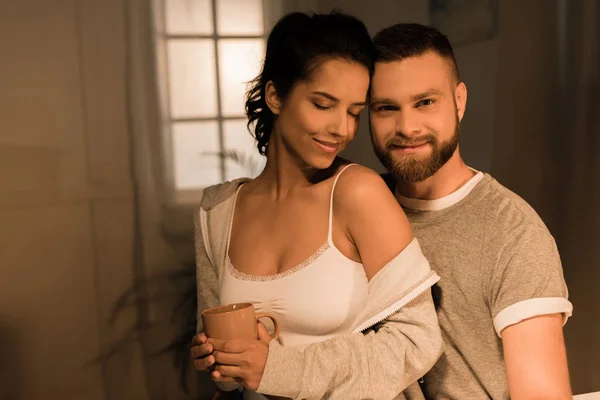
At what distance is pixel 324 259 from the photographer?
1.13m

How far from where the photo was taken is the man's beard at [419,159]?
1238mm

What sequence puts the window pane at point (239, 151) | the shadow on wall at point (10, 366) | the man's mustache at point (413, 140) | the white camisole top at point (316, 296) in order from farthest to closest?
the window pane at point (239, 151) → the shadow on wall at point (10, 366) → the man's mustache at point (413, 140) → the white camisole top at point (316, 296)

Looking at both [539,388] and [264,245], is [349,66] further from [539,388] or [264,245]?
[539,388]

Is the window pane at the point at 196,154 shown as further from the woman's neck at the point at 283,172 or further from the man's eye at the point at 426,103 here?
the man's eye at the point at 426,103

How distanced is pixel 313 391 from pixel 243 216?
457 millimetres

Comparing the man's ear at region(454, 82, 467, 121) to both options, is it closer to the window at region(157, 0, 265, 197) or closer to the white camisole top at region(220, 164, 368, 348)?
the white camisole top at region(220, 164, 368, 348)

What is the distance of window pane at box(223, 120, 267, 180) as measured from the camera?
1.63 m

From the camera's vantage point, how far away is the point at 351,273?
112 centimetres

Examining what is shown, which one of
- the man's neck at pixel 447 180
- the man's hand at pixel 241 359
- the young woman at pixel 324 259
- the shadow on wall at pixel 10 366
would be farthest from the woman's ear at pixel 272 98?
the shadow on wall at pixel 10 366

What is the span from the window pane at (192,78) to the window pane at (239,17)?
0.20ft

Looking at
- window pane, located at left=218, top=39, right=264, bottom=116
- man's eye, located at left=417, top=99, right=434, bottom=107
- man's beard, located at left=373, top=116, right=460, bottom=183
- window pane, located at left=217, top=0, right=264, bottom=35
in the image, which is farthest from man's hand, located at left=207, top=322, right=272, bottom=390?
window pane, located at left=217, top=0, right=264, bottom=35

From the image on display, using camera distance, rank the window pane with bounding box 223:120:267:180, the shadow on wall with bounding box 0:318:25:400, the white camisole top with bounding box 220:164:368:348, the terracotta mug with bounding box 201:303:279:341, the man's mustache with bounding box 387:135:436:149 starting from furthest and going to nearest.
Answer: the window pane with bounding box 223:120:267:180
the shadow on wall with bounding box 0:318:25:400
the man's mustache with bounding box 387:135:436:149
the white camisole top with bounding box 220:164:368:348
the terracotta mug with bounding box 201:303:279:341

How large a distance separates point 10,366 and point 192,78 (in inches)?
33.8

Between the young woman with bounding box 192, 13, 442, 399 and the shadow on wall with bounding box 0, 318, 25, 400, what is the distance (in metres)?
0.62
